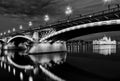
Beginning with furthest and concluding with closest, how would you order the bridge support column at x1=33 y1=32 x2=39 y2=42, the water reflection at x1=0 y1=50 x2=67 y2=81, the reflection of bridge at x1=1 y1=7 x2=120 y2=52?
the bridge support column at x1=33 y1=32 x2=39 y2=42 → the reflection of bridge at x1=1 y1=7 x2=120 y2=52 → the water reflection at x1=0 y1=50 x2=67 y2=81

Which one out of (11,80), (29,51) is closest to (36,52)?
(29,51)

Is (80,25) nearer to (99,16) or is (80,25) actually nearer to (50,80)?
(99,16)

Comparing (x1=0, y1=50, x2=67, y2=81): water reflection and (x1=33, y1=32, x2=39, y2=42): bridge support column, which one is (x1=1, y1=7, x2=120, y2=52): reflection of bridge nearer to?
(x1=33, y1=32, x2=39, y2=42): bridge support column

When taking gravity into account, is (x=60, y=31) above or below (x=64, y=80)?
above

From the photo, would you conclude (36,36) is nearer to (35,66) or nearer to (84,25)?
(84,25)

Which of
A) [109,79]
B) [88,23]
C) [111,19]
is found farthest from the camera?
[88,23]

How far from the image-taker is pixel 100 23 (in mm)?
27078

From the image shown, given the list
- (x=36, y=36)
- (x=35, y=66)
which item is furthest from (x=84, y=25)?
(x=36, y=36)

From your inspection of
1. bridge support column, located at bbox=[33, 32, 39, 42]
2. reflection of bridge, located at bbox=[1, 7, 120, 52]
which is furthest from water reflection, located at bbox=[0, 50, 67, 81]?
bridge support column, located at bbox=[33, 32, 39, 42]

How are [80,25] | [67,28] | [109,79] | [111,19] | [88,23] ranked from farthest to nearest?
[67,28], [80,25], [88,23], [111,19], [109,79]

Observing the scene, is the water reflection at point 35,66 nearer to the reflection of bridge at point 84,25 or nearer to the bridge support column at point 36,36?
the reflection of bridge at point 84,25

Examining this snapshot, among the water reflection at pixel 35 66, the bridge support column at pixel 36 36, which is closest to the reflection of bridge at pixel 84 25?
the bridge support column at pixel 36 36

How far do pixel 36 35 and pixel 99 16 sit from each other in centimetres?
2393

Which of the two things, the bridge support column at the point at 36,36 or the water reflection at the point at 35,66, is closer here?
the water reflection at the point at 35,66
